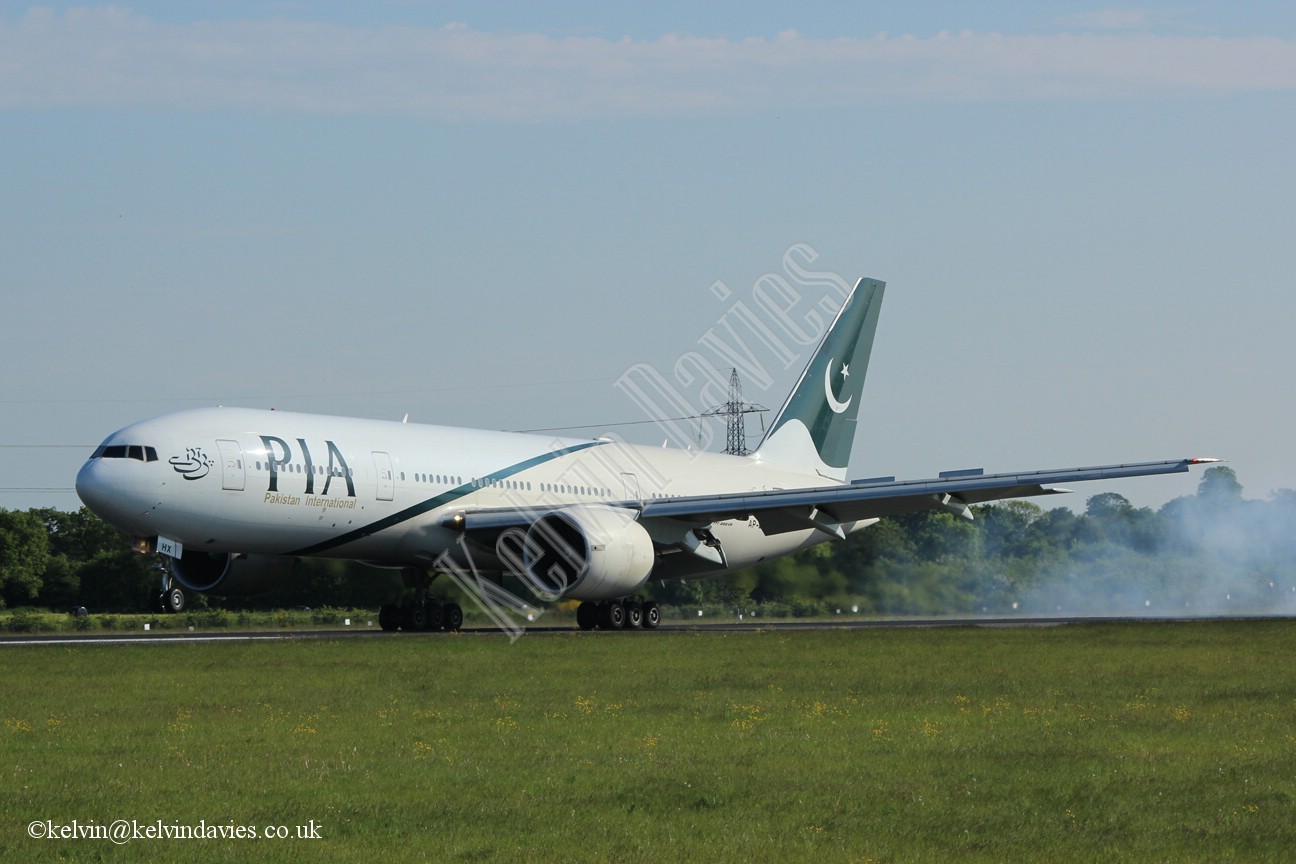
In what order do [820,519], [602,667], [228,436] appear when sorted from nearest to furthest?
1. [602,667]
2. [228,436]
3. [820,519]

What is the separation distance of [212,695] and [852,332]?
96.6 ft

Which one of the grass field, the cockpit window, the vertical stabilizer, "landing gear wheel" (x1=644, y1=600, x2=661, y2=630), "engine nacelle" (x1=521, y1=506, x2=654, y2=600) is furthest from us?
the vertical stabilizer

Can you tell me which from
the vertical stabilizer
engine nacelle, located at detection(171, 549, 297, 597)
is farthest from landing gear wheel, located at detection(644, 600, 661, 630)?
the vertical stabilizer

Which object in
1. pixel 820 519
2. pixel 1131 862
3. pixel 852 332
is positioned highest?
pixel 852 332

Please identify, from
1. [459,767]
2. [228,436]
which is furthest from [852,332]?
[459,767]

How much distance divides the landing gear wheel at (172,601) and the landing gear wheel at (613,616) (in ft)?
31.8

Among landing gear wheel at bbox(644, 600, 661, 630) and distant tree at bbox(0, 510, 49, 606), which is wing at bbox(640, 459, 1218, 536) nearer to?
landing gear wheel at bbox(644, 600, 661, 630)

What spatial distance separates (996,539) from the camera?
5319cm

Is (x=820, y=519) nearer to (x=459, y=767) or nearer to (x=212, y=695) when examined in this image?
(x=212, y=695)

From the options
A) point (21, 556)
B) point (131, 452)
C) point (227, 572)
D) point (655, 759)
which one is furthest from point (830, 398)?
point (21, 556)

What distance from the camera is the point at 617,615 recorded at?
34781 millimetres

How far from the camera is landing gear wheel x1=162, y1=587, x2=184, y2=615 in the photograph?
28.1m

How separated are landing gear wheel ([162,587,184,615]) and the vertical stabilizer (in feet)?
62.2

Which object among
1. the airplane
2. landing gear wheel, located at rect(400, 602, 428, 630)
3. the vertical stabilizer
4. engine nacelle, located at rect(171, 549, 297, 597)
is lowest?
landing gear wheel, located at rect(400, 602, 428, 630)
